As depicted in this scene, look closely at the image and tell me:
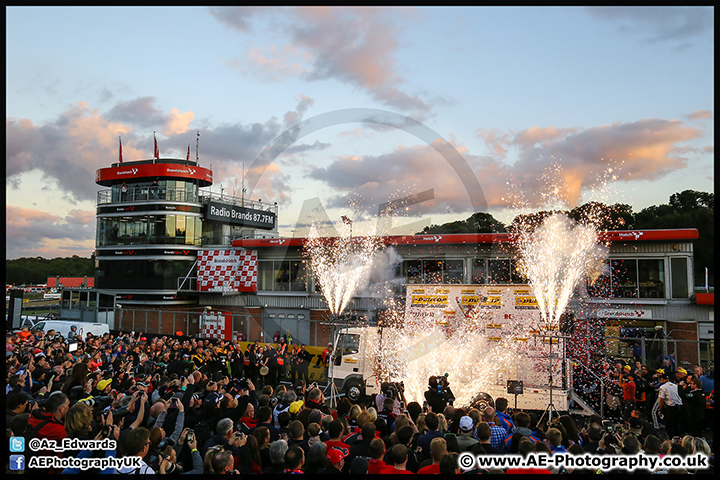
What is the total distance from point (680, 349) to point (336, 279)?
17702 millimetres

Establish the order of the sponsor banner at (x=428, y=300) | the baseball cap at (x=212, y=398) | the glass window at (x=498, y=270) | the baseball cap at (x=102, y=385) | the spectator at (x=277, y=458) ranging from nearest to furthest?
the spectator at (x=277, y=458), the baseball cap at (x=212, y=398), the baseball cap at (x=102, y=385), the sponsor banner at (x=428, y=300), the glass window at (x=498, y=270)

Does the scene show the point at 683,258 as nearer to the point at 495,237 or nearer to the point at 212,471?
the point at 495,237

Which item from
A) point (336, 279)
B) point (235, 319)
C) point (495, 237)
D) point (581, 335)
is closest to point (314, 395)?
point (581, 335)

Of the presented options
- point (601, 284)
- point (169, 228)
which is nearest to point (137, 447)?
point (601, 284)

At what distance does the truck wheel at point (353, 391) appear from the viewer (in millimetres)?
14811

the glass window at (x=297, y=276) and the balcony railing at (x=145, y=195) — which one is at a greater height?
the balcony railing at (x=145, y=195)

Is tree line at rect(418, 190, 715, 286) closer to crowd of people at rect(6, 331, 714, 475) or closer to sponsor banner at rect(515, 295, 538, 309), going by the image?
sponsor banner at rect(515, 295, 538, 309)

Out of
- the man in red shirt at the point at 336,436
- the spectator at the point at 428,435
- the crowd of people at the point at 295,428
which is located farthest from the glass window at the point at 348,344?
the man in red shirt at the point at 336,436

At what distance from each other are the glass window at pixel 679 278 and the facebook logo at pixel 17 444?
25.1 metres

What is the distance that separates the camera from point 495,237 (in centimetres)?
2472

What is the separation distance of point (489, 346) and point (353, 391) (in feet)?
15.0

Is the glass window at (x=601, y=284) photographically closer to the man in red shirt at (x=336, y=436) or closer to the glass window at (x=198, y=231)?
the man in red shirt at (x=336, y=436)

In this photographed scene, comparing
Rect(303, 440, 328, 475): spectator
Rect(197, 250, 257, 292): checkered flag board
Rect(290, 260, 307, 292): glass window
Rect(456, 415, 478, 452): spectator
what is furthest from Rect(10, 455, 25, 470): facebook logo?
Rect(197, 250, 257, 292): checkered flag board

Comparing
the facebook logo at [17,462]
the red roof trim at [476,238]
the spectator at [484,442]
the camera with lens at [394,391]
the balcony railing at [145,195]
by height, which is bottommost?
the camera with lens at [394,391]
